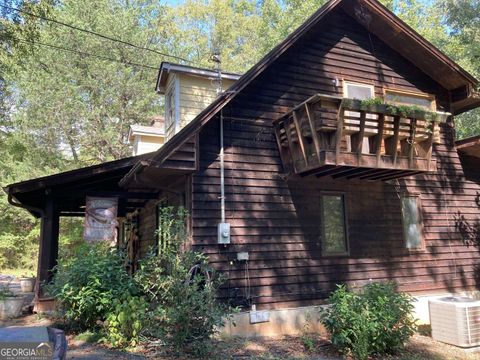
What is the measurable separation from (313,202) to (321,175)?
62 cm

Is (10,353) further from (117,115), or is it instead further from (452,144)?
(117,115)

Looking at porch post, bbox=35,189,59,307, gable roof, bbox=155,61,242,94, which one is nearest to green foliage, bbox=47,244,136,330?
porch post, bbox=35,189,59,307

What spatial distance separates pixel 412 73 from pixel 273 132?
15.5ft

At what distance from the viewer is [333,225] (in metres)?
9.13

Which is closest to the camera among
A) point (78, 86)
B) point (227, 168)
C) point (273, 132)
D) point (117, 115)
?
point (227, 168)

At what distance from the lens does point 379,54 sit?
1057 cm

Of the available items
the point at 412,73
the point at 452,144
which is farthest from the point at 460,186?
the point at 412,73

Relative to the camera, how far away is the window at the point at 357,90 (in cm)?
991

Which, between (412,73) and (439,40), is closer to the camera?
(412,73)

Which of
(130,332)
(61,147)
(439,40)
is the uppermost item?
(439,40)

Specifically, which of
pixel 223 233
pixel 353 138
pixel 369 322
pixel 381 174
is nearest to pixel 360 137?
pixel 353 138

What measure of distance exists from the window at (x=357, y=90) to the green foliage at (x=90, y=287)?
641cm

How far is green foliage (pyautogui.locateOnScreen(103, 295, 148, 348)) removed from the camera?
6551 millimetres

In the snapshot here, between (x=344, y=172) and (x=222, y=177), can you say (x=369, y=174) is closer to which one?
(x=344, y=172)
